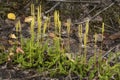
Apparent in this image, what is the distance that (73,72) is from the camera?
3592mm

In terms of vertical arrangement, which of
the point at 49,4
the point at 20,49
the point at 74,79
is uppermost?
the point at 49,4

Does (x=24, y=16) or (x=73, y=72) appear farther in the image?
(x=24, y=16)

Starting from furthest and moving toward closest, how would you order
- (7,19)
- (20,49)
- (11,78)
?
(7,19), (20,49), (11,78)

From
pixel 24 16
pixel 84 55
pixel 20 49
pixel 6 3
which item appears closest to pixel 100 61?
pixel 84 55

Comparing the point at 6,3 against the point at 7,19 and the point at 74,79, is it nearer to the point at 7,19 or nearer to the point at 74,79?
the point at 7,19

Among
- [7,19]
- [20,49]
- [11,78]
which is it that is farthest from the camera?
[7,19]

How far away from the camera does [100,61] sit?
3.58m

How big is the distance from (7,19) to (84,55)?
4.03 feet

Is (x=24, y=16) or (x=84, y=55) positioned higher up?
(x=24, y=16)

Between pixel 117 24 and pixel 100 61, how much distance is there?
96 cm

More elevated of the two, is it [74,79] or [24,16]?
[24,16]

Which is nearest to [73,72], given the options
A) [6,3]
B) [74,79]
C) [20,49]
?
[74,79]

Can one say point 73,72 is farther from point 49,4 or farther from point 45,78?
point 49,4

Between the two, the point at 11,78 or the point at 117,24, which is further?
the point at 117,24
